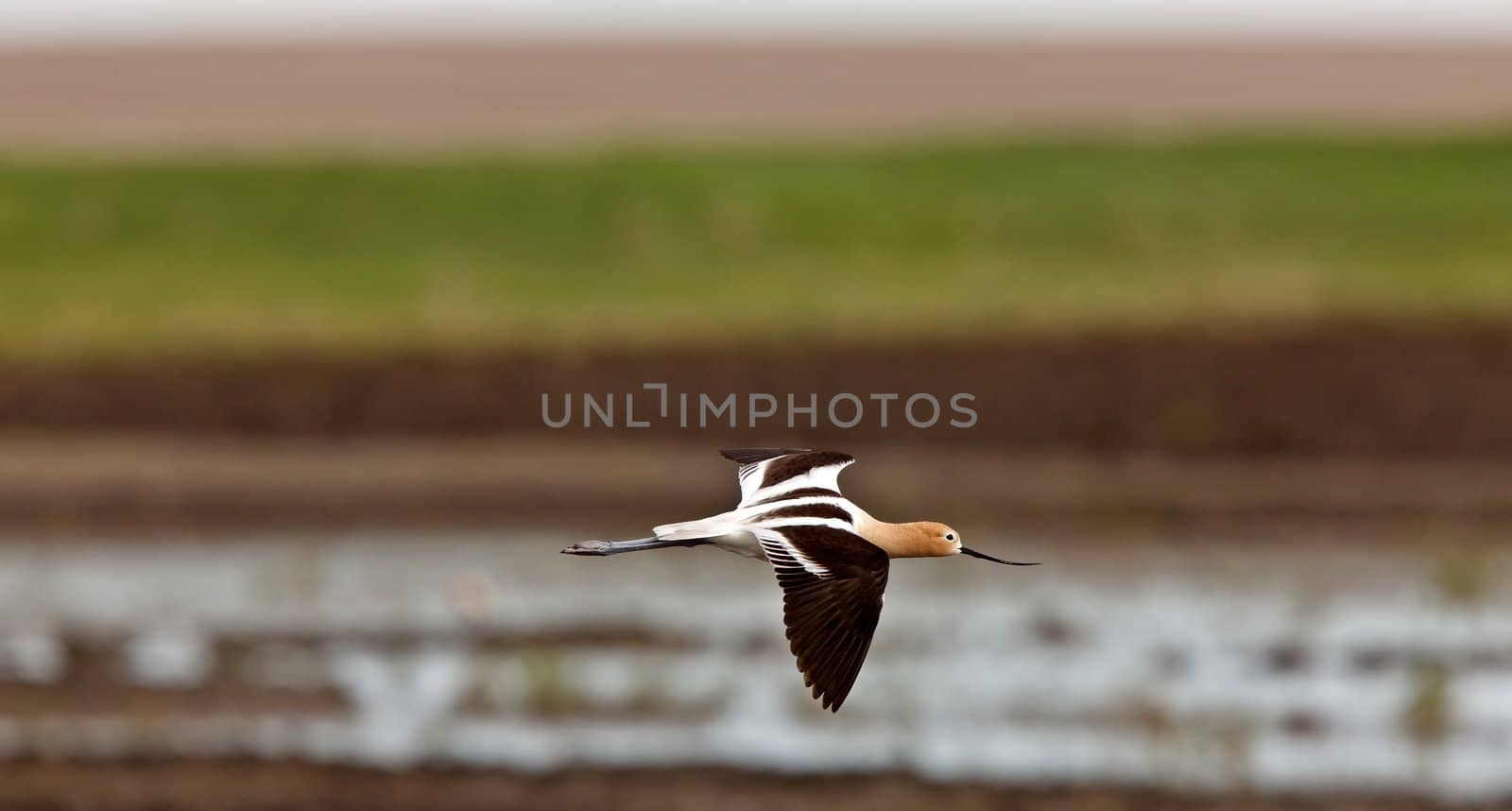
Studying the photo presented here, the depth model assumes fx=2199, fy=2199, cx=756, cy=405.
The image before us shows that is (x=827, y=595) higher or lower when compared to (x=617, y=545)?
lower

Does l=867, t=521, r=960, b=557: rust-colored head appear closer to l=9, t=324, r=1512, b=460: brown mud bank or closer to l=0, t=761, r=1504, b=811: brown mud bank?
l=0, t=761, r=1504, b=811: brown mud bank

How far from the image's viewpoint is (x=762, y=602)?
1168cm

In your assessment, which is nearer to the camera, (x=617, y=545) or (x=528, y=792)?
(x=617, y=545)

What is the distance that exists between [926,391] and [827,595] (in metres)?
11.7

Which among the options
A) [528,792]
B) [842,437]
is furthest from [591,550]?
[842,437]

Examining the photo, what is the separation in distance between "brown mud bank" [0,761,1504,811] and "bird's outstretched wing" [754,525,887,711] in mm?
5343

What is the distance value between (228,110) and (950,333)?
629 inches

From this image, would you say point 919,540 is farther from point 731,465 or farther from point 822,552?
point 731,465

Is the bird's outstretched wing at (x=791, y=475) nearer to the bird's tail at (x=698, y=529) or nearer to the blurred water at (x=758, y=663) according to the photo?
the bird's tail at (x=698, y=529)

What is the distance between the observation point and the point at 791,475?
3887 mm

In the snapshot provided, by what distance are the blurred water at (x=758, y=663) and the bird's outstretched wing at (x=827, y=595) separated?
5719 millimetres

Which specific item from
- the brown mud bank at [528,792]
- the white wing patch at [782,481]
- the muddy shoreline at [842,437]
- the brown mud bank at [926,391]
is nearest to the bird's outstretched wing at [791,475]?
the white wing patch at [782,481]

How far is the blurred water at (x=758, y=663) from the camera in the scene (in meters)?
9.48

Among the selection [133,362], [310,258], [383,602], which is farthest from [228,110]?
[383,602]
